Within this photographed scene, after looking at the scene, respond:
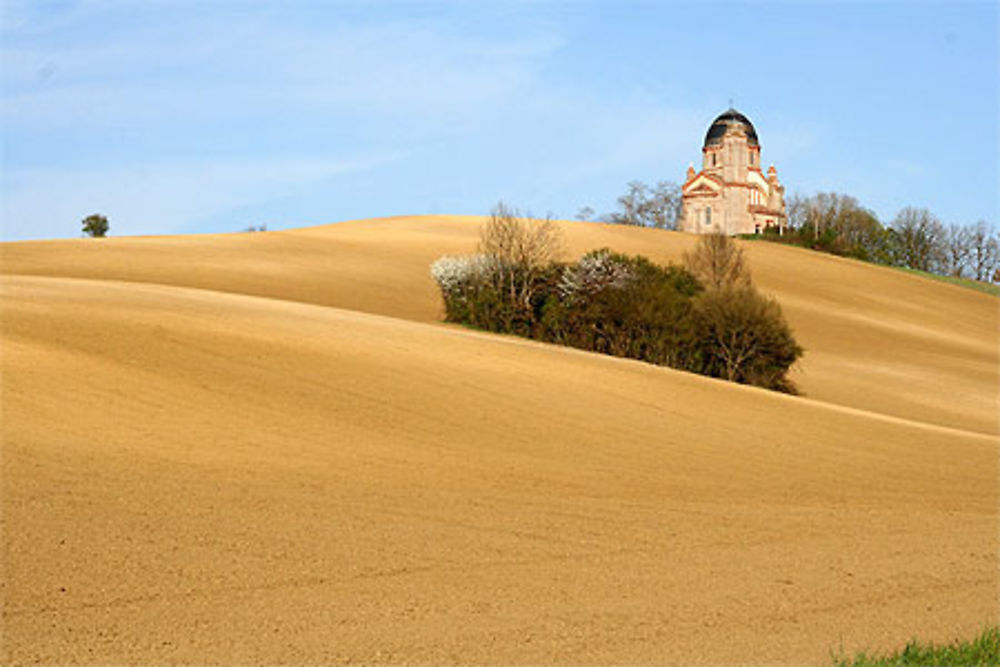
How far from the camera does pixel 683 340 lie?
40844mm

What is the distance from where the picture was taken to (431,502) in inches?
623

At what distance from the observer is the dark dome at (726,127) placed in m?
135

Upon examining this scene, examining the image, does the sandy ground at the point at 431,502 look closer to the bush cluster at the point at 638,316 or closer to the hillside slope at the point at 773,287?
the bush cluster at the point at 638,316

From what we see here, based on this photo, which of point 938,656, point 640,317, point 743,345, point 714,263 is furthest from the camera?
point 714,263

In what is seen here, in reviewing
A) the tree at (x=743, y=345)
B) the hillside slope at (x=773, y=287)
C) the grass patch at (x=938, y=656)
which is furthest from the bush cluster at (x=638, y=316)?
the grass patch at (x=938, y=656)

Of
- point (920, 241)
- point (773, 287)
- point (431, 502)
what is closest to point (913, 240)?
point (920, 241)

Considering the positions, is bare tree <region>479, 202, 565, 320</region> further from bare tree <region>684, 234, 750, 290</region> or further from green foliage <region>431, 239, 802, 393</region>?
bare tree <region>684, 234, 750, 290</region>

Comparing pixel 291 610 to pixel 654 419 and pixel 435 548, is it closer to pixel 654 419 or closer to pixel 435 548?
pixel 435 548

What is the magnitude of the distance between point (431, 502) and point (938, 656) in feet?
25.3

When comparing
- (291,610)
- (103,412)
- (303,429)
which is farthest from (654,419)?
(291,610)

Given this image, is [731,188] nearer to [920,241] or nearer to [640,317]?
[920,241]

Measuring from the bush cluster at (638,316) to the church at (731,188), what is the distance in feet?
273

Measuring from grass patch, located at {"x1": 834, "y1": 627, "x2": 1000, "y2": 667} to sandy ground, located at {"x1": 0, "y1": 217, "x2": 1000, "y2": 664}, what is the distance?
1.60 ft

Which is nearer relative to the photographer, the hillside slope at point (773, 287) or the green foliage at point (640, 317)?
the green foliage at point (640, 317)
